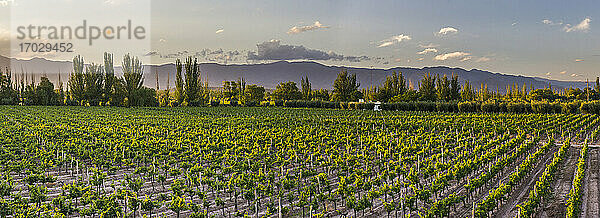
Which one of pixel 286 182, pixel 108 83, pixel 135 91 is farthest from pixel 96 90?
pixel 286 182

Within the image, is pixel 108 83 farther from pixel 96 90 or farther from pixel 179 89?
pixel 179 89

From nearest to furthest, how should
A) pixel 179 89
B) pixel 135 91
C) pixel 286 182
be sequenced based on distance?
pixel 286 182
pixel 135 91
pixel 179 89

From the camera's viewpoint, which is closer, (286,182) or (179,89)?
(286,182)

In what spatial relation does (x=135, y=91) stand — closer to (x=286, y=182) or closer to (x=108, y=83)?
(x=108, y=83)

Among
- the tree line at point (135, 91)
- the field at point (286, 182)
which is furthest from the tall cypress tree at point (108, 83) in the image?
the field at point (286, 182)

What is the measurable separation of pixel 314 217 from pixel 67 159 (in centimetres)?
1064

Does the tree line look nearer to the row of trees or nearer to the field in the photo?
the row of trees

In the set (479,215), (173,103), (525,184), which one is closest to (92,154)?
(479,215)

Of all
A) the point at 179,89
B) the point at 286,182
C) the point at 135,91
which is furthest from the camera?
the point at 179,89

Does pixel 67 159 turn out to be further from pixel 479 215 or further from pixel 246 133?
pixel 479 215

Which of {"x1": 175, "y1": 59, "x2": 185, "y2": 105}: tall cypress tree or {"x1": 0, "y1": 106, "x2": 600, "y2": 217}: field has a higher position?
{"x1": 175, "y1": 59, "x2": 185, "y2": 105}: tall cypress tree

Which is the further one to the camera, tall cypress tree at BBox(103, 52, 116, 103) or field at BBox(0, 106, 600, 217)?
tall cypress tree at BBox(103, 52, 116, 103)

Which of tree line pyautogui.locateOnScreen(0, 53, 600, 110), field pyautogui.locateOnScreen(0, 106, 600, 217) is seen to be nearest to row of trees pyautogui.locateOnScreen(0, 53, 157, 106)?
tree line pyautogui.locateOnScreen(0, 53, 600, 110)

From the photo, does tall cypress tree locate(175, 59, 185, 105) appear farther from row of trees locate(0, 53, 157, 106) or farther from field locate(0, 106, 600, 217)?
field locate(0, 106, 600, 217)
